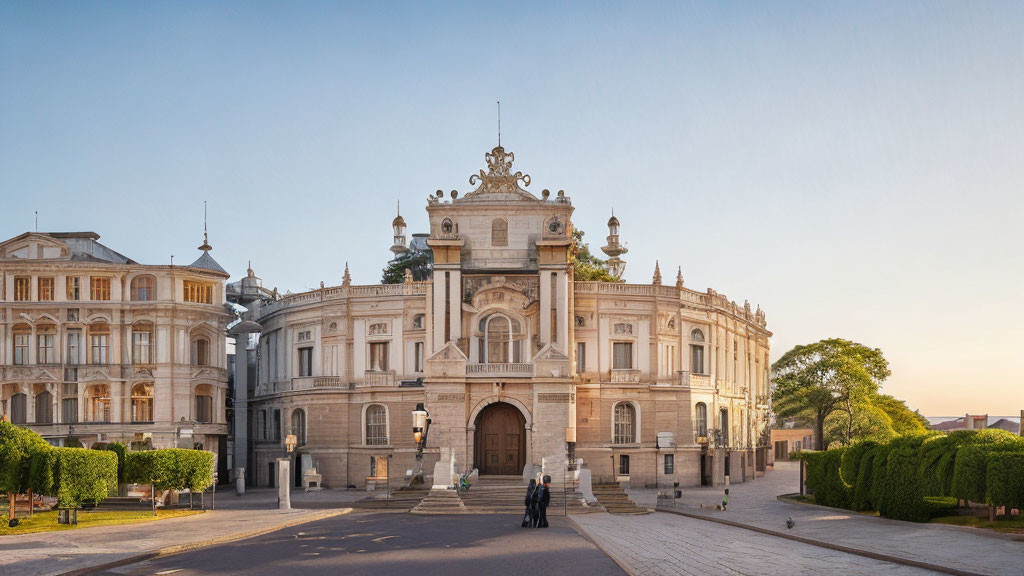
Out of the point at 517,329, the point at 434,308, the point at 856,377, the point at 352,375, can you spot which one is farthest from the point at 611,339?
the point at 856,377

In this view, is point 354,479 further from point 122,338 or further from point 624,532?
point 624,532

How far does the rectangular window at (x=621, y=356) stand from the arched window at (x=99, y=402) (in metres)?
29.9

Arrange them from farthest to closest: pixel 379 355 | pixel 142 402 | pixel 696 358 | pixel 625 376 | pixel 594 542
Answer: pixel 696 358 < pixel 379 355 < pixel 625 376 < pixel 142 402 < pixel 594 542

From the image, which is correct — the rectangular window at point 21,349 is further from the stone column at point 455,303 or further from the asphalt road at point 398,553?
the asphalt road at point 398,553

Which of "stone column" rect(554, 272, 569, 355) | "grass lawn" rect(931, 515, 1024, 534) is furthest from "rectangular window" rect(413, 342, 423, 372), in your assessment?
"grass lawn" rect(931, 515, 1024, 534)

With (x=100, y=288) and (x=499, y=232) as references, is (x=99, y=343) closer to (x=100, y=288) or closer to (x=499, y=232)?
(x=100, y=288)

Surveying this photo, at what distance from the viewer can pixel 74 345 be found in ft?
204

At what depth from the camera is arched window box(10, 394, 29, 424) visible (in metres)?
60.8

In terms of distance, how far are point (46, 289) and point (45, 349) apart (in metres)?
3.49

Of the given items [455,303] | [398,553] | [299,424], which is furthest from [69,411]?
[398,553]

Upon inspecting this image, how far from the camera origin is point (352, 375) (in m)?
65.3

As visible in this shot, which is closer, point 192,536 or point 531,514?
point 192,536

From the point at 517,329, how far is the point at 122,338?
2327 cm

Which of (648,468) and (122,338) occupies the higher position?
(122,338)
